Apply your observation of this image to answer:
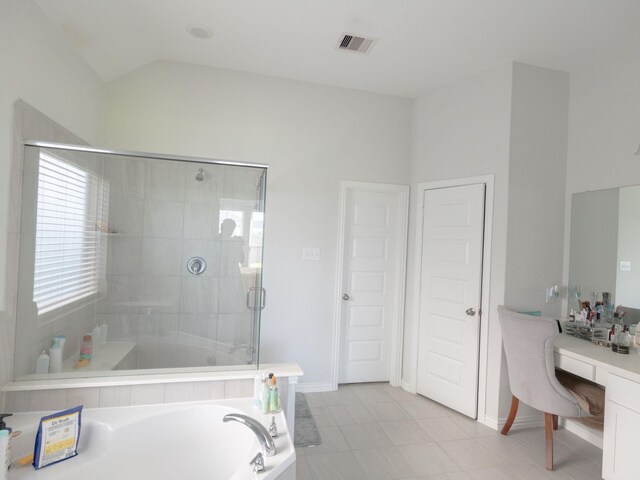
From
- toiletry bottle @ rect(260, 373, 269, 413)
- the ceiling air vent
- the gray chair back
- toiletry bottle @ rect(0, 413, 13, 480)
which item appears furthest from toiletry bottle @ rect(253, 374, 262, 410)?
the ceiling air vent

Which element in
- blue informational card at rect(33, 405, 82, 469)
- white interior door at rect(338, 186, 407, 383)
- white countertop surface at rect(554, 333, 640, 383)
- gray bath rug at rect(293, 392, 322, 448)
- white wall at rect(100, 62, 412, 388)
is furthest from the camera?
white interior door at rect(338, 186, 407, 383)

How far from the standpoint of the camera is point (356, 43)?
2.64 m

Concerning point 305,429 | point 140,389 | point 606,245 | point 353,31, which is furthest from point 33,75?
point 606,245

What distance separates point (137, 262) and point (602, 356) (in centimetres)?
305

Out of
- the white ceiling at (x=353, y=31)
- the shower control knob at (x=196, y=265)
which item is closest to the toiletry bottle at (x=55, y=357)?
the shower control knob at (x=196, y=265)

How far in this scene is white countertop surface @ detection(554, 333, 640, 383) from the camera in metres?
1.92

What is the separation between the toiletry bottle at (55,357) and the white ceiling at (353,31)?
193cm

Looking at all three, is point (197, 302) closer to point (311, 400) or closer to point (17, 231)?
point (17, 231)

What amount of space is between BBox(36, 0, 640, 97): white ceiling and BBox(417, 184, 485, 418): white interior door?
43.6 inches

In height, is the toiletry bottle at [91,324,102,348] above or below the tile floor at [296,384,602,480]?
above

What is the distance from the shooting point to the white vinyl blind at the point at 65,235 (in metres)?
1.96

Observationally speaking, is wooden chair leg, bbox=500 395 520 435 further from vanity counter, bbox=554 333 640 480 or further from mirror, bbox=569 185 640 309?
mirror, bbox=569 185 640 309

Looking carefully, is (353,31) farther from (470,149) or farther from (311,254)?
(311,254)

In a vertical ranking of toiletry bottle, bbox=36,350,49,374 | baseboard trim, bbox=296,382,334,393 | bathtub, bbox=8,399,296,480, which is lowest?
baseboard trim, bbox=296,382,334,393
